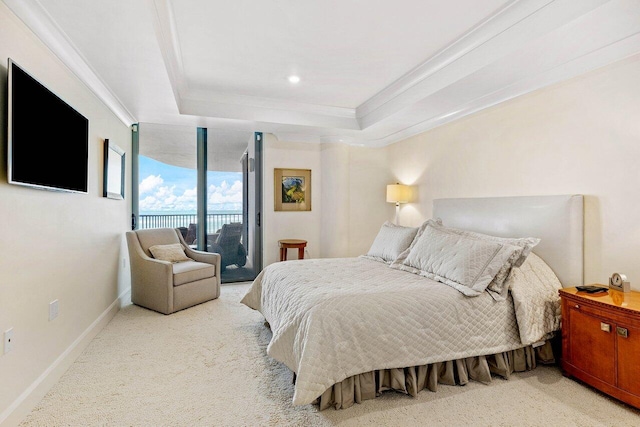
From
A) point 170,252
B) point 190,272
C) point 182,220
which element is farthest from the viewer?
point 182,220

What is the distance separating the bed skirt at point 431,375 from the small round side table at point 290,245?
2.86 meters

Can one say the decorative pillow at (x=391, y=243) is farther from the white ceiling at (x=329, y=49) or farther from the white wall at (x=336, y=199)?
the white wall at (x=336, y=199)

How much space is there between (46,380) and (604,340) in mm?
3547

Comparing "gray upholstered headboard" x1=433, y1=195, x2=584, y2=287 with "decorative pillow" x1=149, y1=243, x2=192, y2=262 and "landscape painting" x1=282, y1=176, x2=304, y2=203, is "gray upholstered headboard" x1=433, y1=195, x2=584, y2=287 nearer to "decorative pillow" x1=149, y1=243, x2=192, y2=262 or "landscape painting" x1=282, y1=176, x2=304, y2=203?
"landscape painting" x1=282, y1=176, x2=304, y2=203

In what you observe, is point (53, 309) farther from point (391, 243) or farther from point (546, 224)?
point (546, 224)

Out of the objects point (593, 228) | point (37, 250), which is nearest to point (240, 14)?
point (37, 250)

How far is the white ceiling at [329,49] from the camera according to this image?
2043mm

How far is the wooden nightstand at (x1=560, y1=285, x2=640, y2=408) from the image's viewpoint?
6.27 ft

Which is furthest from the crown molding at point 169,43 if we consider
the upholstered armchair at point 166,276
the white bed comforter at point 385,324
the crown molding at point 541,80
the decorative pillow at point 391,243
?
the decorative pillow at point 391,243

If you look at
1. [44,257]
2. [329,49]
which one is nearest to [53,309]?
[44,257]

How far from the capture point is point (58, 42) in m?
2.17

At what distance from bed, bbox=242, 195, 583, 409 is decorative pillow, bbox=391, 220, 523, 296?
3cm

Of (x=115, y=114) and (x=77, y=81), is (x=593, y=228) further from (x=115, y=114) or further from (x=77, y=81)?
(x=115, y=114)

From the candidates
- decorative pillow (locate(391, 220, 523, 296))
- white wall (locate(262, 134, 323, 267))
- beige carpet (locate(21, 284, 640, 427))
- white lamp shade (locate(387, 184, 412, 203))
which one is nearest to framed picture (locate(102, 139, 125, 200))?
beige carpet (locate(21, 284, 640, 427))
